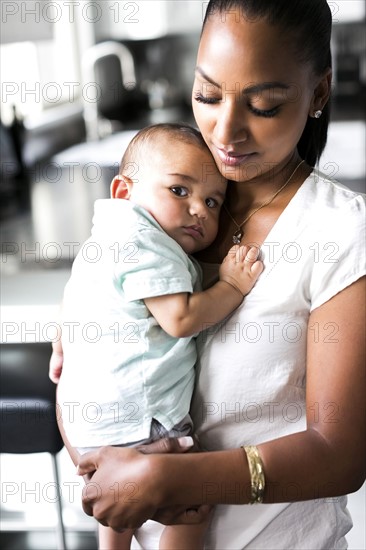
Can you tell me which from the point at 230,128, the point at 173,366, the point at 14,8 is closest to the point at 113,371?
the point at 173,366

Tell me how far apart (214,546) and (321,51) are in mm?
632

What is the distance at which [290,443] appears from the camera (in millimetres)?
788

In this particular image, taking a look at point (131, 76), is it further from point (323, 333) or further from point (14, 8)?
point (323, 333)

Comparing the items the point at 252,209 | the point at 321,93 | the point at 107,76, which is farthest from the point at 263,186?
the point at 107,76

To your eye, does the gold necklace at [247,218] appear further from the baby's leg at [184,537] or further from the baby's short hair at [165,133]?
the baby's leg at [184,537]

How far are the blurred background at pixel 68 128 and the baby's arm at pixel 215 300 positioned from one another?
554 millimetres

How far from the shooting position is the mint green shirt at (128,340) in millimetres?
888

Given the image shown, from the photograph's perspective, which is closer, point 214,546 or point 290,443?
point 290,443

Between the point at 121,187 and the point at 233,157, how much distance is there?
0.20 metres

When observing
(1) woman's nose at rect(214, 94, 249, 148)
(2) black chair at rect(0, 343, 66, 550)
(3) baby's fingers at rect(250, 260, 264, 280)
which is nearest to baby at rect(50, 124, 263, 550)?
(3) baby's fingers at rect(250, 260, 264, 280)

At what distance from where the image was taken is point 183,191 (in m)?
0.95

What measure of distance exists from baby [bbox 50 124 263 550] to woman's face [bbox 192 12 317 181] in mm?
92

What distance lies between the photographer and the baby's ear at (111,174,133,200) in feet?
3.24

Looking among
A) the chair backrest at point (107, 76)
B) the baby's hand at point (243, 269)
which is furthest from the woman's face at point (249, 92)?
the chair backrest at point (107, 76)
